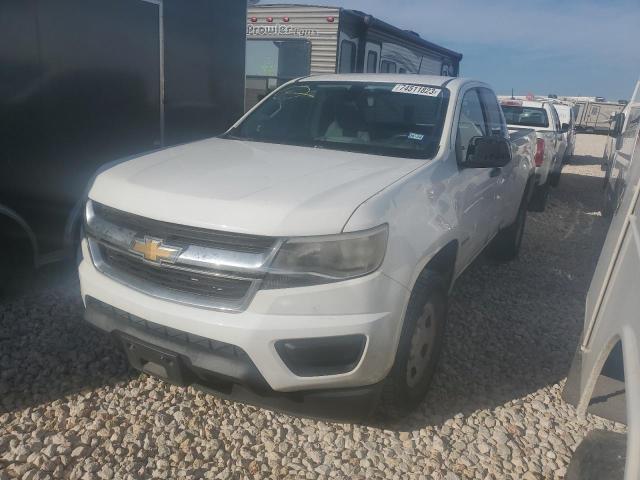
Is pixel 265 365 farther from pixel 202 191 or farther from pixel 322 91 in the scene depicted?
pixel 322 91

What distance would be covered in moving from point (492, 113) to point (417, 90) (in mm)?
1242

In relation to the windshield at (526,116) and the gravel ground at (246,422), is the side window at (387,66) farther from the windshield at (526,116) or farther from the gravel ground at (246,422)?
the gravel ground at (246,422)

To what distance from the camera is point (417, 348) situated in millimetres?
2840

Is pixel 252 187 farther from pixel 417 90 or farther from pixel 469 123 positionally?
pixel 469 123

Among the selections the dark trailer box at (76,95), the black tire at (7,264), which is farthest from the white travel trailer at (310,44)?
the black tire at (7,264)

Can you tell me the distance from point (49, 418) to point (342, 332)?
1747mm

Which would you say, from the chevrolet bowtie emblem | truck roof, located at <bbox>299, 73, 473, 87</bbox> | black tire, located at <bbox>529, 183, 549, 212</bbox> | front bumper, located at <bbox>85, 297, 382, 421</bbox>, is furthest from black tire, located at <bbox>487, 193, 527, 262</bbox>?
the chevrolet bowtie emblem

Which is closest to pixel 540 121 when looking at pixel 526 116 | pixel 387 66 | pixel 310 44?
pixel 526 116

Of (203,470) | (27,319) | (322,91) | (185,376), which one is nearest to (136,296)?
(185,376)

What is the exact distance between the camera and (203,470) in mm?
2586

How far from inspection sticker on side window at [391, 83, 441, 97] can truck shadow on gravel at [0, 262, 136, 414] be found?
2577 mm

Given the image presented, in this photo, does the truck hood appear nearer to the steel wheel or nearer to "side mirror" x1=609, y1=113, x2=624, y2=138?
the steel wheel

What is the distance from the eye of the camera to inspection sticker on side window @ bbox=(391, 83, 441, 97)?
3705mm

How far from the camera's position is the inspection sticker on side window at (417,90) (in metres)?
3.71
